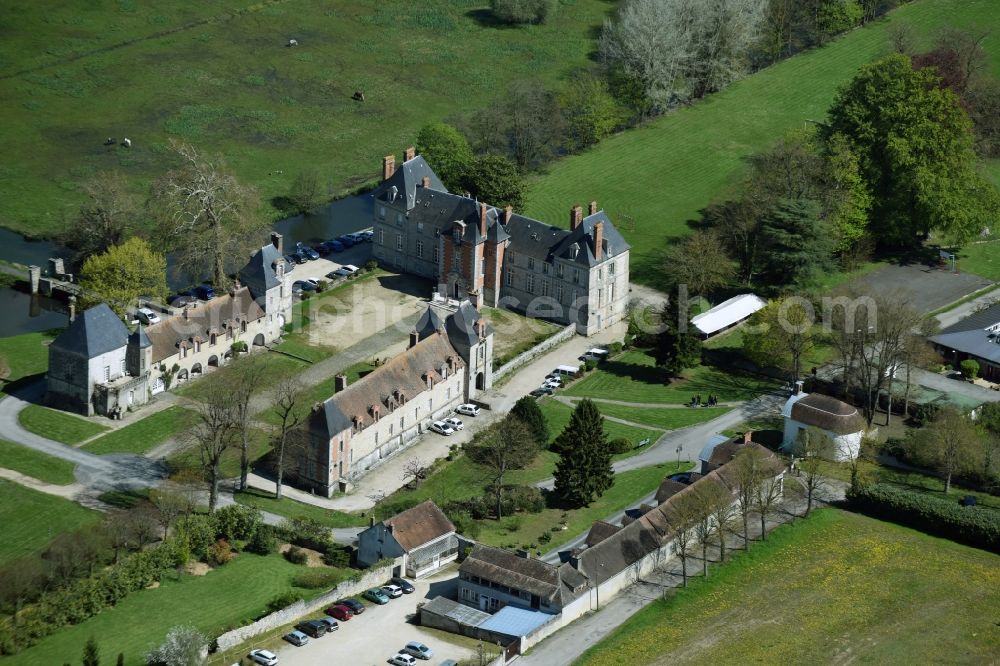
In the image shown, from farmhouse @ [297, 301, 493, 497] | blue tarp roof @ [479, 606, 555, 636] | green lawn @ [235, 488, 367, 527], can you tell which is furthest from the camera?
farmhouse @ [297, 301, 493, 497]

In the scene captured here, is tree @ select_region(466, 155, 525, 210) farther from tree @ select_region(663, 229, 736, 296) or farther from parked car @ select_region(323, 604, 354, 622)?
parked car @ select_region(323, 604, 354, 622)

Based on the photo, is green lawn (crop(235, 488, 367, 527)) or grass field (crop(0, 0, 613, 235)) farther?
grass field (crop(0, 0, 613, 235))

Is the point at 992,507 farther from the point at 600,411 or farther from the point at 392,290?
the point at 392,290

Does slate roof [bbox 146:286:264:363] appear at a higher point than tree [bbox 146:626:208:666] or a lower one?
higher

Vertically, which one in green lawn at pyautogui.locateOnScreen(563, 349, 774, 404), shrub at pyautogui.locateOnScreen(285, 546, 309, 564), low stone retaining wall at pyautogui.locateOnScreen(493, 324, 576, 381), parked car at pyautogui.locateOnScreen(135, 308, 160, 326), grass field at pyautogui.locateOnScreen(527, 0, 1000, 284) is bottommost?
shrub at pyautogui.locateOnScreen(285, 546, 309, 564)

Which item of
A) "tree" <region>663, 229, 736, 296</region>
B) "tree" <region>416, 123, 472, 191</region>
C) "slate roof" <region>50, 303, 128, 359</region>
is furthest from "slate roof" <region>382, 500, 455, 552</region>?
"tree" <region>416, 123, 472, 191</region>

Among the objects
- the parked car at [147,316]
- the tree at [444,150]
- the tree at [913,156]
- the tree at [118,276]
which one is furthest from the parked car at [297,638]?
the tree at [913,156]

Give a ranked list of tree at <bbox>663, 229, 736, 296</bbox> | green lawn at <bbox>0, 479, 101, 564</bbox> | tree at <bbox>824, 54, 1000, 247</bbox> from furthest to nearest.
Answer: tree at <bbox>824, 54, 1000, 247</bbox>, tree at <bbox>663, 229, 736, 296</bbox>, green lawn at <bbox>0, 479, 101, 564</bbox>

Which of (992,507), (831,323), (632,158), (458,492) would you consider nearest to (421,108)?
(632,158)
